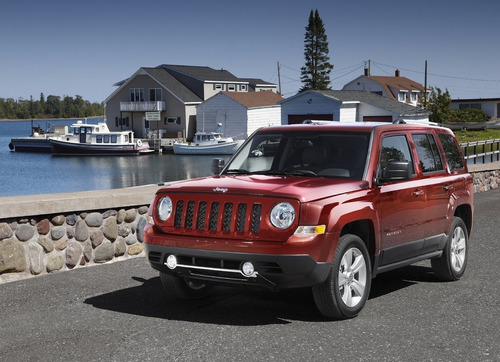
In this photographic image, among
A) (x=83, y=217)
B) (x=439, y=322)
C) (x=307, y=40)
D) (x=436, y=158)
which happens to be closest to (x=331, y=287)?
(x=439, y=322)

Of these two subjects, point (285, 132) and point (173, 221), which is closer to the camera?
point (173, 221)

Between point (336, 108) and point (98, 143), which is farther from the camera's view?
point (98, 143)

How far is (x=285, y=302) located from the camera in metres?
7.80

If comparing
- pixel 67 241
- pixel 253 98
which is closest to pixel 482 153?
pixel 67 241

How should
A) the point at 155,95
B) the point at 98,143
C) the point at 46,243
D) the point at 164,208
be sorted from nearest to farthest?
the point at 164,208 < the point at 46,243 < the point at 98,143 < the point at 155,95

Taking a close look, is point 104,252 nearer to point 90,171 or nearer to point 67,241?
point 67,241

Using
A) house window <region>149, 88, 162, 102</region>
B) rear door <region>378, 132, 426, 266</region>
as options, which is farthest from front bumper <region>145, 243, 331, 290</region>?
house window <region>149, 88, 162, 102</region>

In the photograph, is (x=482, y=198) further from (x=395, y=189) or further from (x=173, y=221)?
(x=173, y=221)

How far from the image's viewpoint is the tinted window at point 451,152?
30.2 feet

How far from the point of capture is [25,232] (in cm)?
895

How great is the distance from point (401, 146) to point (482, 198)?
1204 centimetres

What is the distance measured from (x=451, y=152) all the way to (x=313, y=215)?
3.47 metres

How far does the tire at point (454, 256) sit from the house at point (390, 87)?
101384mm

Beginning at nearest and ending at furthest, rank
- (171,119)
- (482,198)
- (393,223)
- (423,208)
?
1. (393,223)
2. (423,208)
3. (482,198)
4. (171,119)
